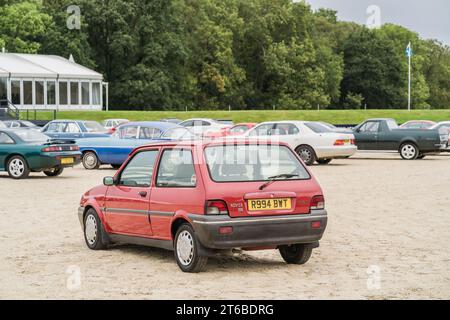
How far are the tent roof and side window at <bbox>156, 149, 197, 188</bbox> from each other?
5676cm

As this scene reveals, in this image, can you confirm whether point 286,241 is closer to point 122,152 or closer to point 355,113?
point 122,152

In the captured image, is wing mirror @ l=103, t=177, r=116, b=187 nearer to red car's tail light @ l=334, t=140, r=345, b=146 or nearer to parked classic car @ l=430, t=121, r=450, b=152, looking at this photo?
red car's tail light @ l=334, t=140, r=345, b=146

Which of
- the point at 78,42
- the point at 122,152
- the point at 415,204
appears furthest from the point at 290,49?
the point at 415,204

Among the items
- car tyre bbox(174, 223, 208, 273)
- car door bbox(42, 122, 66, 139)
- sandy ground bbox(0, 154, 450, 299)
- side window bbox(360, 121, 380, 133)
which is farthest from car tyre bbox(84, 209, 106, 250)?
side window bbox(360, 121, 380, 133)

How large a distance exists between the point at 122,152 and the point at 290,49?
65581 millimetres

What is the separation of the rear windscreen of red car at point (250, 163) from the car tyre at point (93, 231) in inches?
88.8

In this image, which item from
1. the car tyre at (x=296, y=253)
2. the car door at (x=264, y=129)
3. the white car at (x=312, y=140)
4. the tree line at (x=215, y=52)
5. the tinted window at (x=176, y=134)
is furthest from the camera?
the tree line at (x=215, y=52)

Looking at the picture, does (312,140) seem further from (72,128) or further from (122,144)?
(72,128)

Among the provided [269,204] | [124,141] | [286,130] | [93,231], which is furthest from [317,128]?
[269,204]

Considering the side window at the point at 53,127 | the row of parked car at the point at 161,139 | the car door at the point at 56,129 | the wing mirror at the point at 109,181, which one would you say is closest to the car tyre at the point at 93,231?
the wing mirror at the point at 109,181

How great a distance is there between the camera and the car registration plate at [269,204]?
31.9ft

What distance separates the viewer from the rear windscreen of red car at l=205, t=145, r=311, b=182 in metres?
9.90

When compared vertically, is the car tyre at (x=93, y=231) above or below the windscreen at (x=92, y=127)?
below

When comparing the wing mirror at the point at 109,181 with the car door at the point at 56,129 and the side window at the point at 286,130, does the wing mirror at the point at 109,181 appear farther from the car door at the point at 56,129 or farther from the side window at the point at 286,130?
the car door at the point at 56,129
